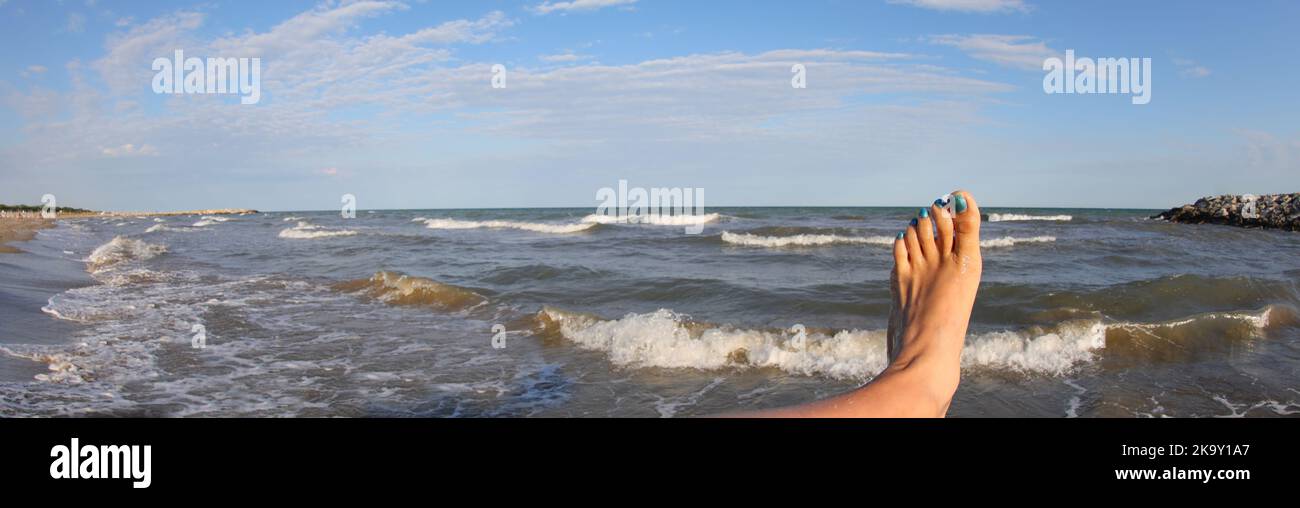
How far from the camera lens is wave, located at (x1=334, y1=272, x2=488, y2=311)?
7781 mm

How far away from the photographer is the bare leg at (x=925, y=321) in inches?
88.4

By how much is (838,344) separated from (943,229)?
6.39 feet

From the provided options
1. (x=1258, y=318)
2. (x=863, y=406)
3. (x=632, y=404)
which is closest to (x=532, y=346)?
(x=632, y=404)

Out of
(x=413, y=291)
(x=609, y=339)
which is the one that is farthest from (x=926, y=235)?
(x=413, y=291)

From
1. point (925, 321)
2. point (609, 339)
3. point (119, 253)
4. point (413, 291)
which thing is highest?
point (925, 321)

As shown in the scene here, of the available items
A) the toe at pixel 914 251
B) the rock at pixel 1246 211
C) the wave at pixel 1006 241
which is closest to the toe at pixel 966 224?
the toe at pixel 914 251

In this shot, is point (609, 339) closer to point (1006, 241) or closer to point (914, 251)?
point (914, 251)

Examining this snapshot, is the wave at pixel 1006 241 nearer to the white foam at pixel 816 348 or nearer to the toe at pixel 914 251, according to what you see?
the white foam at pixel 816 348

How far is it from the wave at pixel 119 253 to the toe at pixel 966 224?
40.4ft

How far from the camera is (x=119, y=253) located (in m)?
13.8

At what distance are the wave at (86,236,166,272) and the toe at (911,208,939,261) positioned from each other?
1213 cm

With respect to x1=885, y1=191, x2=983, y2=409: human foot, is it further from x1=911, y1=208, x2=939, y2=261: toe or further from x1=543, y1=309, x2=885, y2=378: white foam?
x1=543, y1=309, x2=885, y2=378: white foam
